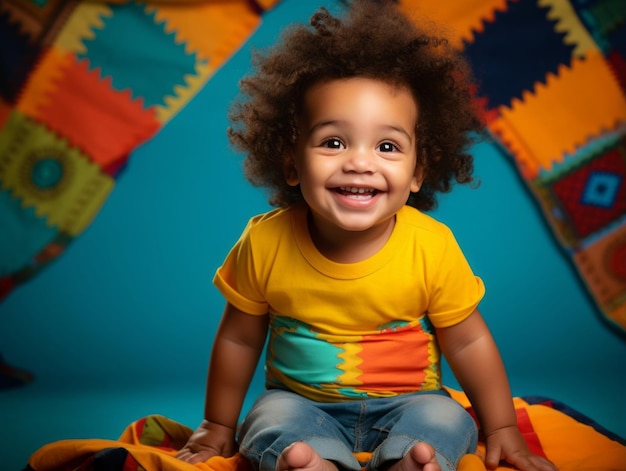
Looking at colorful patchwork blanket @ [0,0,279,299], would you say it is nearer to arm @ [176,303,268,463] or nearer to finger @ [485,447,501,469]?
arm @ [176,303,268,463]

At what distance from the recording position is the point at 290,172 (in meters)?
1.74

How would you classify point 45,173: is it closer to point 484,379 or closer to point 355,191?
point 355,191

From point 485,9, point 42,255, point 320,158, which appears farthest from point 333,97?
point 42,255

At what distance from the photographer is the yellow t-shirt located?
1.70 m

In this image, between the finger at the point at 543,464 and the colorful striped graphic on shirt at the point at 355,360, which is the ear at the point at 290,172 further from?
the finger at the point at 543,464

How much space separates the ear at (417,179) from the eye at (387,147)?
0.13m

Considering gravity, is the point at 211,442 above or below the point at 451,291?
below

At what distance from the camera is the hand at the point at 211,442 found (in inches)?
68.6

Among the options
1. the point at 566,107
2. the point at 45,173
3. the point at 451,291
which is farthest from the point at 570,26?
the point at 45,173

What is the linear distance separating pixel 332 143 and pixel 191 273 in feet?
3.29

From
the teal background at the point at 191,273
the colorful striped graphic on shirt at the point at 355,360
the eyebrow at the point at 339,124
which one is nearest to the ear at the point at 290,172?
the eyebrow at the point at 339,124

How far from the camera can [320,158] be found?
1603 millimetres

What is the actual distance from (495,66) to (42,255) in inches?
48.2

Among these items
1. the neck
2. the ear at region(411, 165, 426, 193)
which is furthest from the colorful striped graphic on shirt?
the ear at region(411, 165, 426, 193)
